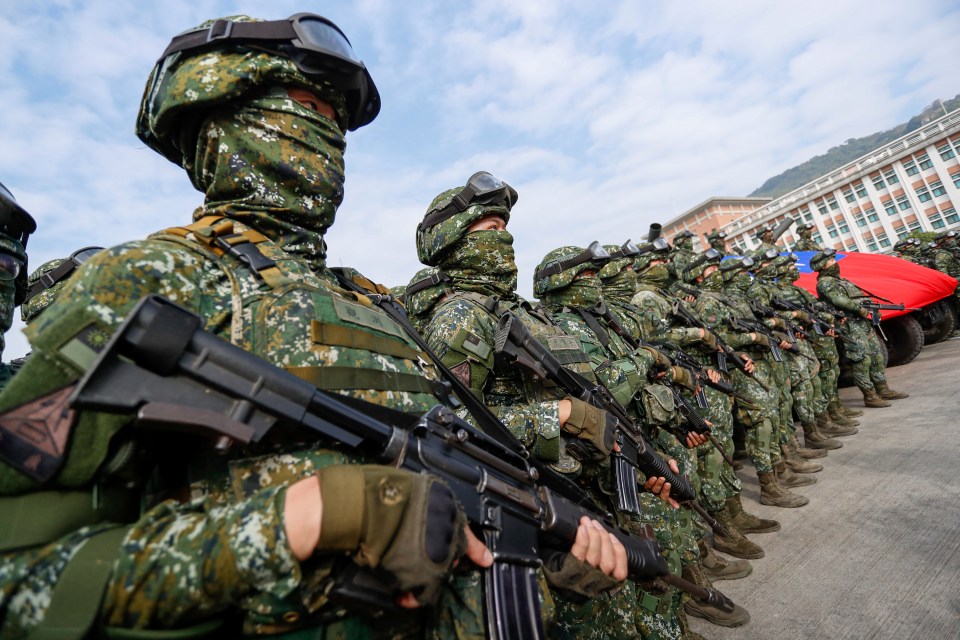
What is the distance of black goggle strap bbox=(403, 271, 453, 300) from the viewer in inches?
129

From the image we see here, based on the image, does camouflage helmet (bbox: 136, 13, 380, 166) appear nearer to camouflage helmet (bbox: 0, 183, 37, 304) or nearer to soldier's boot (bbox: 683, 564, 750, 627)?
camouflage helmet (bbox: 0, 183, 37, 304)

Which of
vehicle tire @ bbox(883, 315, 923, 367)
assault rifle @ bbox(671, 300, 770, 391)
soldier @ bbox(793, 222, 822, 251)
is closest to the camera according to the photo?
assault rifle @ bbox(671, 300, 770, 391)

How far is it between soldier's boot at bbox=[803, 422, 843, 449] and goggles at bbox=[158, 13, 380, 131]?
24.4 feet

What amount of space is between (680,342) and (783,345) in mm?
2510

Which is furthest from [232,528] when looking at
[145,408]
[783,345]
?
[783,345]

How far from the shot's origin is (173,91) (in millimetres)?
1455

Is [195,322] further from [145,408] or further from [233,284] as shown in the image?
[233,284]

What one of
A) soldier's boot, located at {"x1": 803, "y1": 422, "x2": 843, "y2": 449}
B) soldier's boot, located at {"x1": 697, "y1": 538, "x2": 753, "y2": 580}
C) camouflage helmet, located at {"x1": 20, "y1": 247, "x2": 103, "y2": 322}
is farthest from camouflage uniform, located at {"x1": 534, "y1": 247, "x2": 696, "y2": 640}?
soldier's boot, located at {"x1": 803, "y1": 422, "x2": 843, "y2": 449}

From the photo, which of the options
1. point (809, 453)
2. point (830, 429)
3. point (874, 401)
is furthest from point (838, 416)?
point (809, 453)

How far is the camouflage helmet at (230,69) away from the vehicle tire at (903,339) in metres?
13.0

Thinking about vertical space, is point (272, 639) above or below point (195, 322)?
below

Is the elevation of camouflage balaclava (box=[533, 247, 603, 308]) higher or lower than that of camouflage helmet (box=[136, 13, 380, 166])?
lower

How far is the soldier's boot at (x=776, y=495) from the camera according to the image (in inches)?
189

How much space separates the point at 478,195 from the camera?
3141 millimetres
